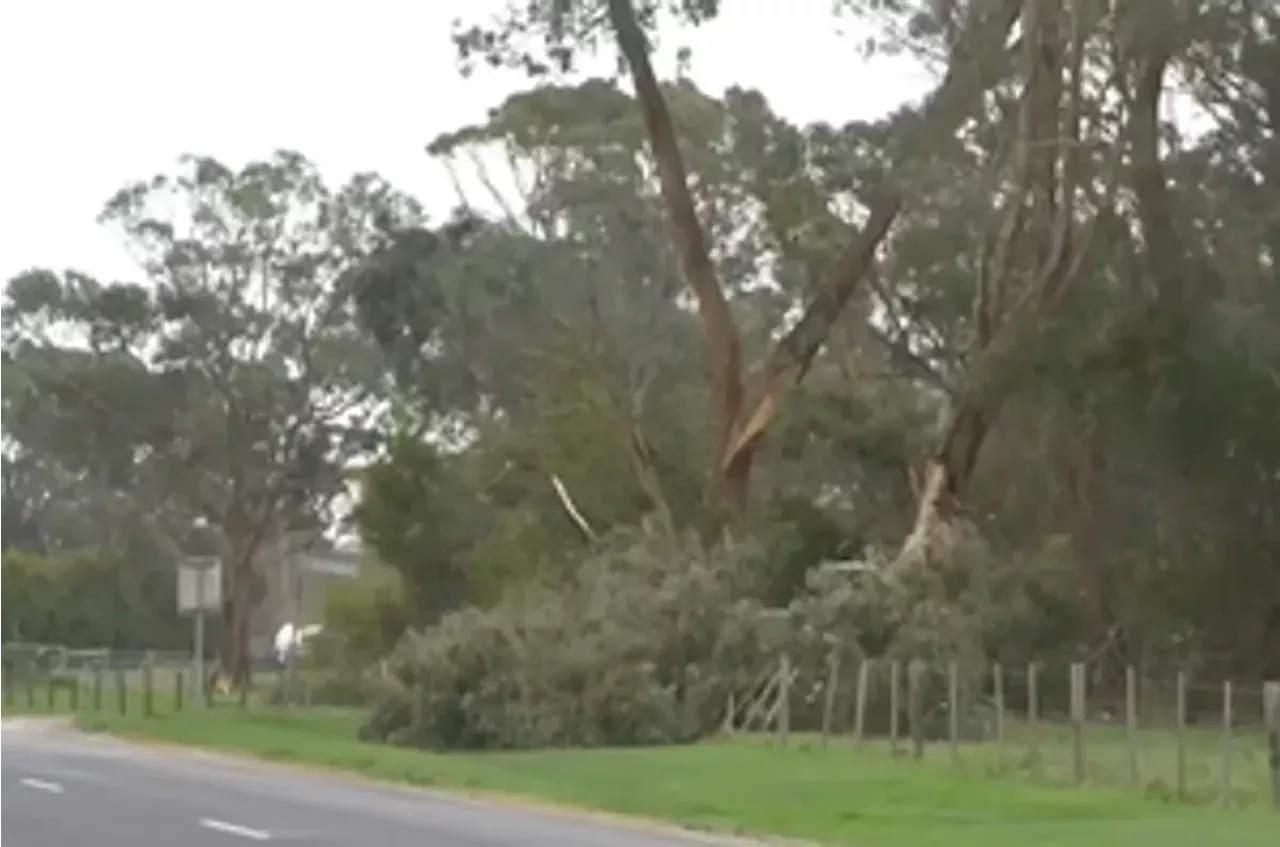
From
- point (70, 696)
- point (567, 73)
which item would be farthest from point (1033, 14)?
point (70, 696)

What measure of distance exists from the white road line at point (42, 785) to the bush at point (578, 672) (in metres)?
10.8

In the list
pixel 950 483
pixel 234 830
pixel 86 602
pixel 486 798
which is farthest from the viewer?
pixel 86 602

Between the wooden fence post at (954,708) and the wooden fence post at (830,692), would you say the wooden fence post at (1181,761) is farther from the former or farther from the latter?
the wooden fence post at (830,692)

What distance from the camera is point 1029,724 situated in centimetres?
3806

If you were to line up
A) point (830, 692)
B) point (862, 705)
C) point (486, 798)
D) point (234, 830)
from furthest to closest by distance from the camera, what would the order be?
point (830, 692) → point (862, 705) → point (486, 798) → point (234, 830)

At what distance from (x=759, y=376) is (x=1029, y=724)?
15.9 m

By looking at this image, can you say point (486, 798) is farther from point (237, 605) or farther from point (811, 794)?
point (237, 605)

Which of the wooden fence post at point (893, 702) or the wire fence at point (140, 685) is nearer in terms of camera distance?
the wooden fence post at point (893, 702)

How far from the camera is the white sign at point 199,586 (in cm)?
5078

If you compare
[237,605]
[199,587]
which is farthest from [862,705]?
[237,605]

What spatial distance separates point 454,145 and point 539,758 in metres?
34.9

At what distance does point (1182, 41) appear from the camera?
48719 mm

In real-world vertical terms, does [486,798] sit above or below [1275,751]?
below

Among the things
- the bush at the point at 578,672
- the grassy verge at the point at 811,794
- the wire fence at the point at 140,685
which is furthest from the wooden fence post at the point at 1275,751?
the wire fence at the point at 140,685
